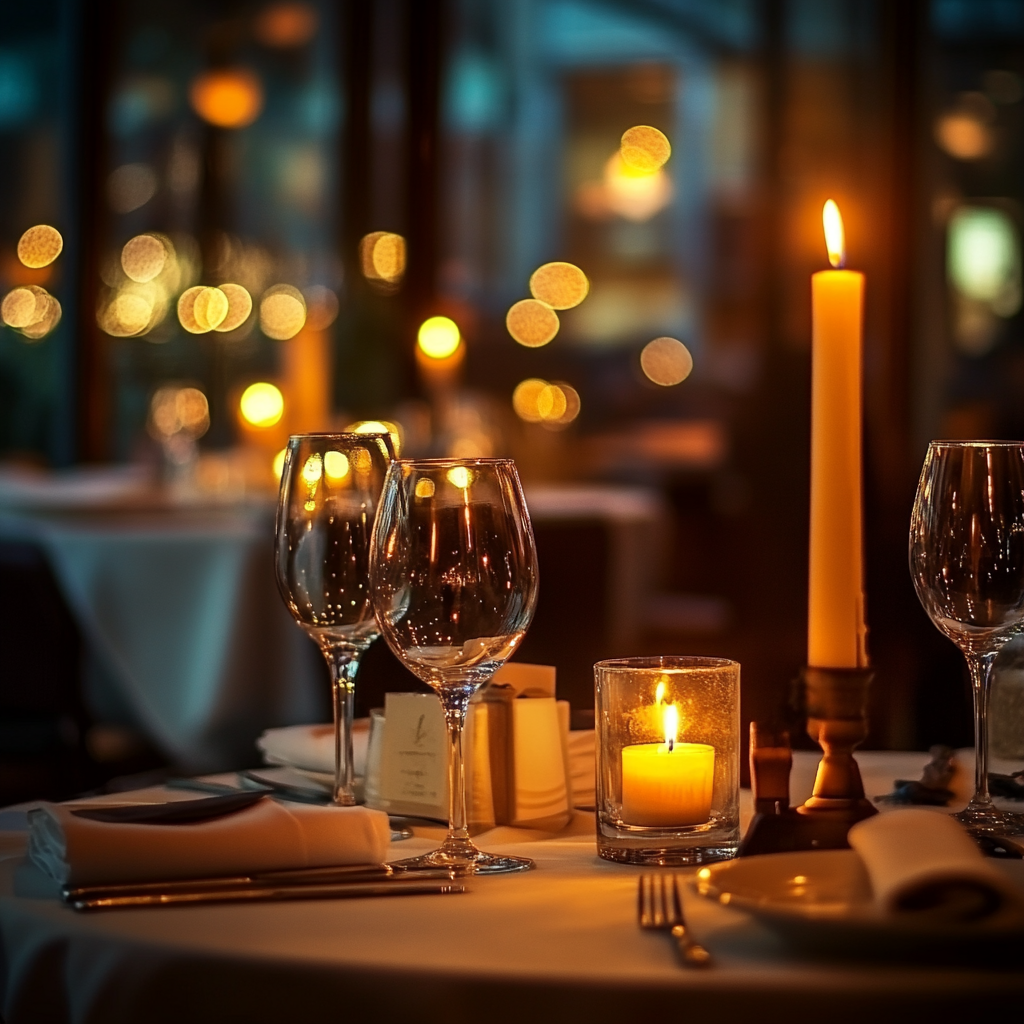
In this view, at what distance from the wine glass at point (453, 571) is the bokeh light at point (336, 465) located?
0.51ft

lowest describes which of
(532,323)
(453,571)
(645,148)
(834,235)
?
(453,571)

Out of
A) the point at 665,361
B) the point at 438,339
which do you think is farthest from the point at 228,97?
the point at 438,339

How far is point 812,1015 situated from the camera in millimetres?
678

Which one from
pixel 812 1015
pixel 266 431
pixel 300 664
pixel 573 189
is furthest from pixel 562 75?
pixel 812 1015

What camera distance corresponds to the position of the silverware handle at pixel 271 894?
820 millimetres

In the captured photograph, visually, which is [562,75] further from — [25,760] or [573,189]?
[25,760]

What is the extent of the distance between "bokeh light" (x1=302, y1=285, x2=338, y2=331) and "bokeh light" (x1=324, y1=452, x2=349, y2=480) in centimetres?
555

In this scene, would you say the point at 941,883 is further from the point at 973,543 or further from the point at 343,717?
the point at 343,717

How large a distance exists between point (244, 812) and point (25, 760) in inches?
77.0

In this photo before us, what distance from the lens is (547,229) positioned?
6.83 meters

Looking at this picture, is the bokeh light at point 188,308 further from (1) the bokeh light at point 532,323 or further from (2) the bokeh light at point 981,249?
(2) the bokeh light at point 981,249

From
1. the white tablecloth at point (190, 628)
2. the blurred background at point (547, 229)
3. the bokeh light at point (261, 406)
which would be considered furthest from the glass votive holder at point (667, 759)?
the blurred background at point (547, 229)

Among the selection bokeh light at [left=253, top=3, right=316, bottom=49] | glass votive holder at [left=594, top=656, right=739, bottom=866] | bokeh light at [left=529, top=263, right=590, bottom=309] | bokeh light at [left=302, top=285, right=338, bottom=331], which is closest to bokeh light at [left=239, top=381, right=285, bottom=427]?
bokeh light at [left=302, top=285, right=338, bottom=331]

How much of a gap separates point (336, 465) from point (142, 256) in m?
5.70
